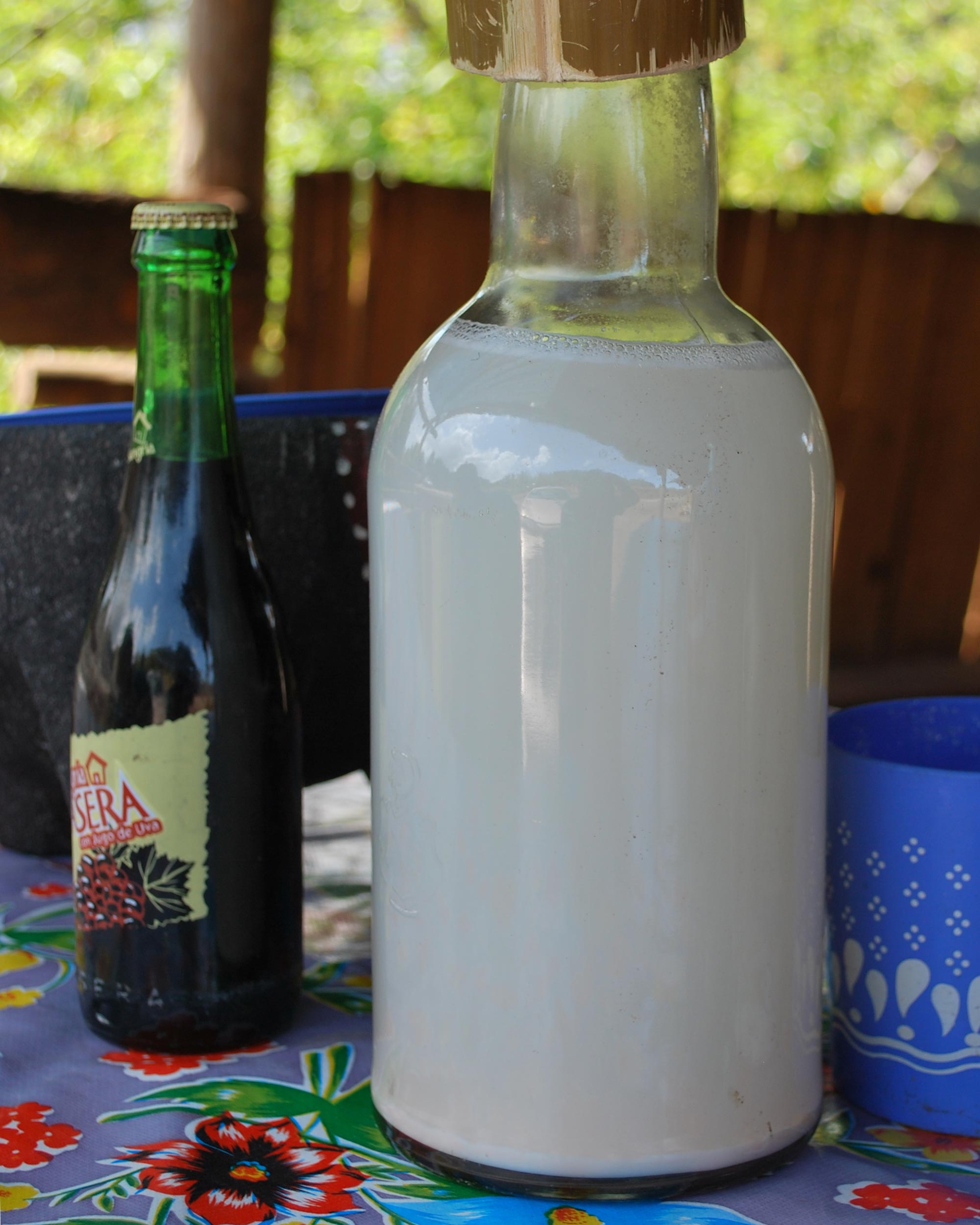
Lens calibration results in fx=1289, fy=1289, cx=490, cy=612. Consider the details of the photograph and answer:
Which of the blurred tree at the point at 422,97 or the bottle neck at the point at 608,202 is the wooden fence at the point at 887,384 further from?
the blurred tree at the point at 422,97

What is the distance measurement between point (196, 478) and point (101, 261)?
1.01 meters

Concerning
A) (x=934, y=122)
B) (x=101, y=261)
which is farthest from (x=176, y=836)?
(x=934, y=122)

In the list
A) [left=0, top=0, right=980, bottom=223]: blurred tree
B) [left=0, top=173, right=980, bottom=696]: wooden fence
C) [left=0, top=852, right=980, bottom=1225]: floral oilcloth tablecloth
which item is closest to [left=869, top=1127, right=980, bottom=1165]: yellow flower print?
[left=0, top=852, right=980, bottom=1225]: floral oilcloth tablecloth

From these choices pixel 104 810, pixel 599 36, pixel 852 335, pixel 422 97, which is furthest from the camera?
pixel 422 97

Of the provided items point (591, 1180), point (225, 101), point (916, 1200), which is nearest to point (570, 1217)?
point (591, 1180)

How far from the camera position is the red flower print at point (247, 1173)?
0.43 meters

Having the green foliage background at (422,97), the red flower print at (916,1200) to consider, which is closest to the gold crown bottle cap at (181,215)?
the red flower print at (916,1200)

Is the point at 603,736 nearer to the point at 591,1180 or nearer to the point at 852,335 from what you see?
the point at 591,1180

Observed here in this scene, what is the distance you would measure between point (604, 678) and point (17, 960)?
368 mm

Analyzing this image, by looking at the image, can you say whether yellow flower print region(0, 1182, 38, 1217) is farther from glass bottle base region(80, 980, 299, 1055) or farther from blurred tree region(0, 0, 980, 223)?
blurred tree region(0, 0, 980, 223)

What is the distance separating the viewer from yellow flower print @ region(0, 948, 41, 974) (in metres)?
0.61


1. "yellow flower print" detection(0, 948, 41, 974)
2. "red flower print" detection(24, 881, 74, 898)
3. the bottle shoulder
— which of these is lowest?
"red flower print" detection(24, 881, 74, 898)

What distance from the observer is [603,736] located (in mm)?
415

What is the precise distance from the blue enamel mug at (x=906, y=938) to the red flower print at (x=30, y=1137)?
0.30m
